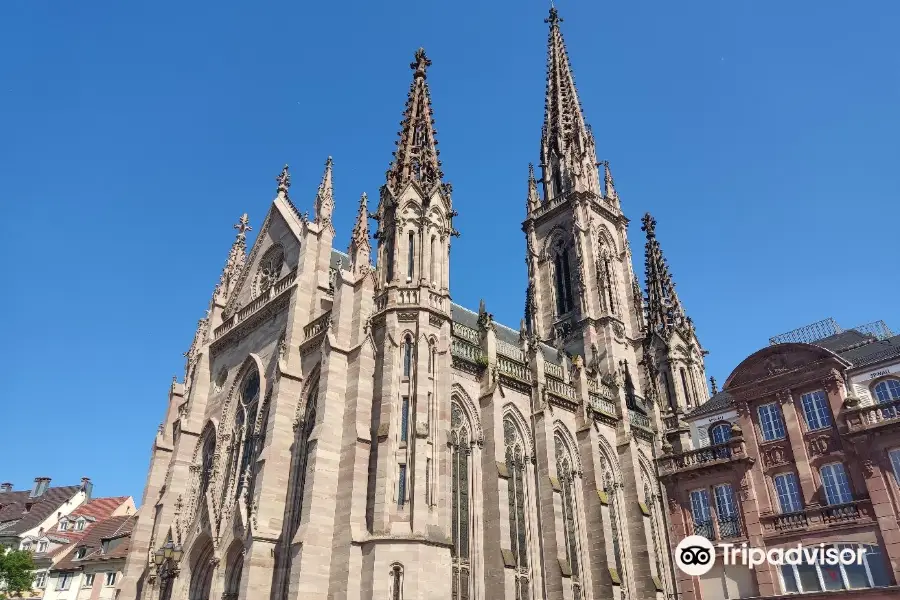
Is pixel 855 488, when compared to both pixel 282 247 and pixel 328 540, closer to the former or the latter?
pixel 328 540

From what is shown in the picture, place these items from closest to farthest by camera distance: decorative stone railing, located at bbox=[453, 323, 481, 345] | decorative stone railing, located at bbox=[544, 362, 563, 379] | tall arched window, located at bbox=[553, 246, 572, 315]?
1. decorative stone railing, located at bbox=[453, 323, 481, 345]
2. decorative stone railing, located at bbox=[544, 362, 563, 379]
3. tall arched window, located at bbox=[553, 246, 572, 315]

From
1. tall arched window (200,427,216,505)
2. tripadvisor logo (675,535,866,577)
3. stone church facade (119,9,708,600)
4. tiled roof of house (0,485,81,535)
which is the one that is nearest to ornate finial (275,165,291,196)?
stone church facade (119,9,708,600)

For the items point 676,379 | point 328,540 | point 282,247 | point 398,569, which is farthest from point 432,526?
point 676,379

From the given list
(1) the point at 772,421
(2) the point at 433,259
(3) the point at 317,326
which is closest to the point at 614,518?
(1) the point at 772,421

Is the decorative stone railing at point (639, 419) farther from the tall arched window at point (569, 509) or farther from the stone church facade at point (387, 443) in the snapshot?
the tall arched window at point (569, 509)

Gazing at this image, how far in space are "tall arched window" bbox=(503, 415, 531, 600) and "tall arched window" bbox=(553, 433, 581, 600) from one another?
1838 mm

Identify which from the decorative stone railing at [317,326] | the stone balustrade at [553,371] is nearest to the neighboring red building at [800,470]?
A: the stone balustrade at [553,371]

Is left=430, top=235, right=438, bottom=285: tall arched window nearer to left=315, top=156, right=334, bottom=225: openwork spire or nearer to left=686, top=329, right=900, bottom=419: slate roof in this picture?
left=315, top=156, right=334, bottom=225: openwork spire

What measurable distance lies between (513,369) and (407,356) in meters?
7.60

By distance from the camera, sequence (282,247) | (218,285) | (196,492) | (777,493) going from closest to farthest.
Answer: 1. (777,493)
2. (196,492)
3. (282,247)
4. (218,285)

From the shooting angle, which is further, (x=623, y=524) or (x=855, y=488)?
(x=623, y=524)

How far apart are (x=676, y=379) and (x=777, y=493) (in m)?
16.2

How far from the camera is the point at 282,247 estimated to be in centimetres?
3428

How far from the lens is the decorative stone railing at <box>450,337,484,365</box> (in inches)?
1104
